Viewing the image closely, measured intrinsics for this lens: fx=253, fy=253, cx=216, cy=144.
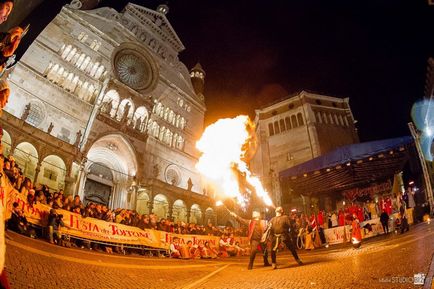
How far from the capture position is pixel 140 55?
103 ft

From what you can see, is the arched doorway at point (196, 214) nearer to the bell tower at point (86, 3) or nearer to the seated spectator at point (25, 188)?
the seated spectator at point (25, 188)

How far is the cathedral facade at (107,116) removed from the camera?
66.3ft

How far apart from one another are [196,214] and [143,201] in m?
7.09

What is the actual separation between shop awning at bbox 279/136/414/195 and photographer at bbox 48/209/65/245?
58.6ft

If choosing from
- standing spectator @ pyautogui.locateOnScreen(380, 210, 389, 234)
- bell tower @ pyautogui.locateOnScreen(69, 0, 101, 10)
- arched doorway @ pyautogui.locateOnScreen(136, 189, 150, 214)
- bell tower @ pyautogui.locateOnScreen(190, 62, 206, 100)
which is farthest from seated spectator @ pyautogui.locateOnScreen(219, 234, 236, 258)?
bell tower @ pyautogui.locateOnScreen(69, 0, 101, 10)

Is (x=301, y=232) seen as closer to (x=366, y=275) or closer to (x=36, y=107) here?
(x=366, y=275)

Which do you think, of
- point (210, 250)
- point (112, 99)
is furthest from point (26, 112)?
point (210, 250)

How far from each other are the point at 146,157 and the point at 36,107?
11.1 m

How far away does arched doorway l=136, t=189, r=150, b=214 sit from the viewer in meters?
26.0

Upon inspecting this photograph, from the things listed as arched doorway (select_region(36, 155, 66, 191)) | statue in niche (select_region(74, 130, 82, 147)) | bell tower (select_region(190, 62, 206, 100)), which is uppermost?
bell tower (select_region(190, 62, 206, 100))

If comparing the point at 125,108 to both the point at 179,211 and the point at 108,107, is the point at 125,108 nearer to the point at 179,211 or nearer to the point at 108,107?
the point at 108,107

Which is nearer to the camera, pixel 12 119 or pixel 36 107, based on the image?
pixel 12 119

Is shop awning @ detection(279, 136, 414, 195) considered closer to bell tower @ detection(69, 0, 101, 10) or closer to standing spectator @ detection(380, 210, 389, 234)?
standing spectator @ detection(380, 210, 389, 234)

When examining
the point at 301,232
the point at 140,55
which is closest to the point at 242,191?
the point at 301,232
